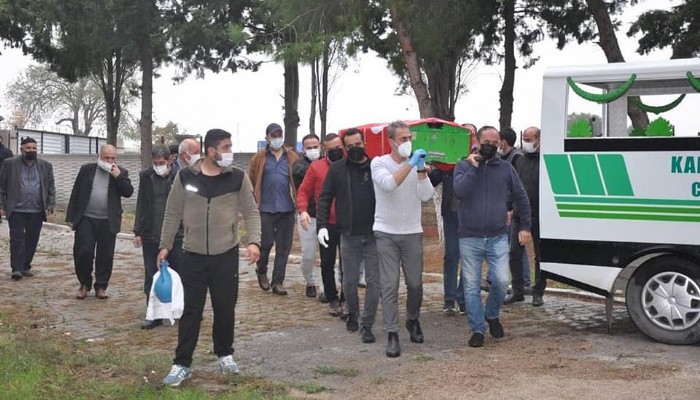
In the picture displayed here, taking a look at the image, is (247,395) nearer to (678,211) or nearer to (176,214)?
(176,214)

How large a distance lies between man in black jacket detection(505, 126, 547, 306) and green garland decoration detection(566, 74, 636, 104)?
1.60m

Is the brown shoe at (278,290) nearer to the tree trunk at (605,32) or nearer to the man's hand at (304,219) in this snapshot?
the man's hand at (304,219)

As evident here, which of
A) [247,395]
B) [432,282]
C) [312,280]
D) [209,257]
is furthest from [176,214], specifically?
[432,282]

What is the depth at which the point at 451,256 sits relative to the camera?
9180mm

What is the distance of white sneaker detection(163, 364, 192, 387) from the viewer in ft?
20.3

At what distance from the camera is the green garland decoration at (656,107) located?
773 centimetres

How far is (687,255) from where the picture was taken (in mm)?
7492

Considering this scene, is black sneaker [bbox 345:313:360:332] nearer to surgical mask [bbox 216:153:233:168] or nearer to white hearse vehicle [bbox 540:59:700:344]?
white hearse vehicle [bbox 540:59:700:344]

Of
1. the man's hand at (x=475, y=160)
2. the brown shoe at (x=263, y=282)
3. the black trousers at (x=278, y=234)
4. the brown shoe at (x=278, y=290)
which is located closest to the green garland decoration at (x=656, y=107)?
the man's hand at (x=475, y=160)

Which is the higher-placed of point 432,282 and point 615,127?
point 615,127

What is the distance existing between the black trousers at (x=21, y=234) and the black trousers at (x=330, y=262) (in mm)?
4956

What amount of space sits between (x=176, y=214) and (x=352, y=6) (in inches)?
406

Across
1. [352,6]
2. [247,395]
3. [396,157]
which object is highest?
[352,6]

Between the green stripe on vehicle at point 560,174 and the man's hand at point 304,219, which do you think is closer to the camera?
the green stripe on vehicle at point 560,174
